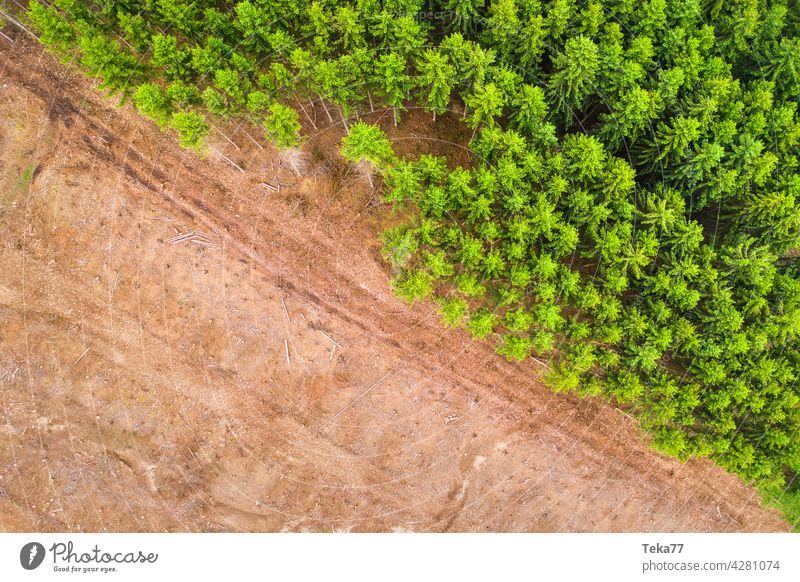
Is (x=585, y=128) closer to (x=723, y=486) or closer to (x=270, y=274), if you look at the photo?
(x=270, y=274)
